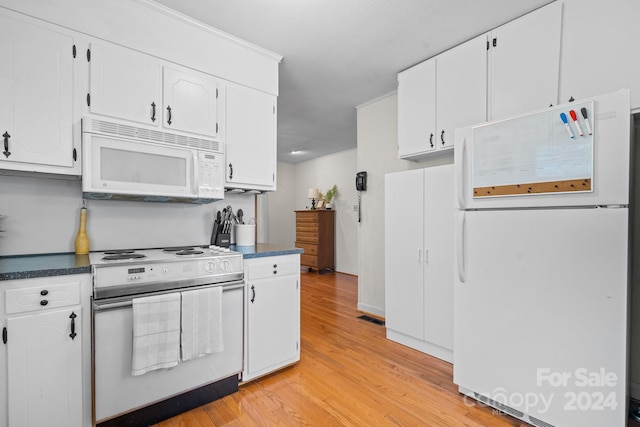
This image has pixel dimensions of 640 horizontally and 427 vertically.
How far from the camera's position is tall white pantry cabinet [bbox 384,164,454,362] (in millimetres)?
2613

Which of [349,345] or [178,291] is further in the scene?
[349,345]

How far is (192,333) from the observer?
73.8 inches

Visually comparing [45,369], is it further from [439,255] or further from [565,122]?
[565,122]

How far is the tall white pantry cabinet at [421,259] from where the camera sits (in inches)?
103

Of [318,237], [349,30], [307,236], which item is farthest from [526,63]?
[307,236]

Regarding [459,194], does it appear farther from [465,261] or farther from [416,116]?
[416,116]

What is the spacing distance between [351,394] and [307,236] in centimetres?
470

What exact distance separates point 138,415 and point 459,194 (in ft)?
Answer: 7.88

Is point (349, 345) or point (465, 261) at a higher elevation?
point (465, 261)

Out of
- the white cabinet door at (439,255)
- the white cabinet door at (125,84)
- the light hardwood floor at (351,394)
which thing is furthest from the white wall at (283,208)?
the white cabinet door at (125,84)

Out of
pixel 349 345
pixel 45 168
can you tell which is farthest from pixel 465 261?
pixel 45 168

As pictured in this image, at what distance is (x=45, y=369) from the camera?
1495 mm

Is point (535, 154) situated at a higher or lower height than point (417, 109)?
lower

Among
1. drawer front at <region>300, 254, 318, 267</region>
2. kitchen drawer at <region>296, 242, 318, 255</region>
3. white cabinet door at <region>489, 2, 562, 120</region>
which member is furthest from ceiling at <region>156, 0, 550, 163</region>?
drawer front at <region>300, 254, 318, 267</region>
